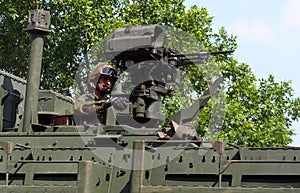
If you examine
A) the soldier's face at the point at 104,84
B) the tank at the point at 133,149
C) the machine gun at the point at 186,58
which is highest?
the machine gun at the point at 186,58

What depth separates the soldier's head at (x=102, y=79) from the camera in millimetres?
14336

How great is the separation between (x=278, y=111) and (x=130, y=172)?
1838 cm

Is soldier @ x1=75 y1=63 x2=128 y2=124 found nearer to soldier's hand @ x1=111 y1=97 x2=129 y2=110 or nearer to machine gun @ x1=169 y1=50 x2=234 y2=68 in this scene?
soldier's hand @ x1=111 y1=97 x2=129 y2=110

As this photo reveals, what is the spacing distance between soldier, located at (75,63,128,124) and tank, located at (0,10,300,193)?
270mm

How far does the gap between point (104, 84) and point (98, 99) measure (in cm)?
39

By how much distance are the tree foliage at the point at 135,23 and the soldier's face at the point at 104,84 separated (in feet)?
45.3

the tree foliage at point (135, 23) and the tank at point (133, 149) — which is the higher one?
the tree foliage at point (135, 23)

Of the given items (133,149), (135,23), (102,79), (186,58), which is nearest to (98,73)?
(102,79)

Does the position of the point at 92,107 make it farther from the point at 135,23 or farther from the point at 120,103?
the point at 135,23

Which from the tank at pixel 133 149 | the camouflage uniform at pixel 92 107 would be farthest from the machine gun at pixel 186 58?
the camouflage uniform at pixel 92 107

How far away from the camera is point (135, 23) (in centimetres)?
2927

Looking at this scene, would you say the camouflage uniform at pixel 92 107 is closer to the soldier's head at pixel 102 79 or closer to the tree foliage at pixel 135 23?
the soldier's head at pixel 102 79

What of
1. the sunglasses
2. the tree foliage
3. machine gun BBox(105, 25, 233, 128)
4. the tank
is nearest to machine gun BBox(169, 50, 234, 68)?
the tank

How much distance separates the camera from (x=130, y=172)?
12.1 m
